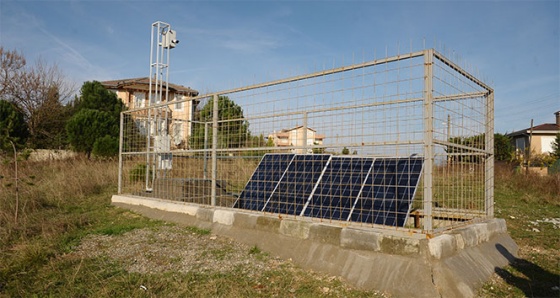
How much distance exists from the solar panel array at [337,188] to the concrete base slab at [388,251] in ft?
1.32

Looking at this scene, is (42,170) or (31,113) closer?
(42,170)

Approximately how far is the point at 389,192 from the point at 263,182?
232 centimetres

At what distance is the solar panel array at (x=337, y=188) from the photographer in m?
4.92

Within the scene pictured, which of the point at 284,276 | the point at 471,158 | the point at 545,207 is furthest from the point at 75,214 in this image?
the point at 545,207

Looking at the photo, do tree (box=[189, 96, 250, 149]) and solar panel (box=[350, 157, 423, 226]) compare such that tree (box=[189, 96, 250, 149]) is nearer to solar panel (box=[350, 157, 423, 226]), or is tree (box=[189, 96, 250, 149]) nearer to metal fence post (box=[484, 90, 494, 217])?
solar panel (box=[350, 157, 423, 226])

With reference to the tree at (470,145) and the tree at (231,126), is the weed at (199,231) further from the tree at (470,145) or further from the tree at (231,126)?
the tree at (470,145)

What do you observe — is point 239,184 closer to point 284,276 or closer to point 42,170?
point 284,276

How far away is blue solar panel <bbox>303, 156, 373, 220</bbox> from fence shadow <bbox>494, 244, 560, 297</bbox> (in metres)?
1.98

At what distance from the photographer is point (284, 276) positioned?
4273mm

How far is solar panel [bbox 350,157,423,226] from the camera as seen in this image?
473 cm

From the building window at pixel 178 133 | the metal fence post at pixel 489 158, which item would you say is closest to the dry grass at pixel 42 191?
the building window at pixel 178 133

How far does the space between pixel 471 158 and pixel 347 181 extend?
1.86 metres

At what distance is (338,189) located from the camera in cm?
559

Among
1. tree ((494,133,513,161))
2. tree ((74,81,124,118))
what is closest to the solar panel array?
tree ((74,81,124,118))
